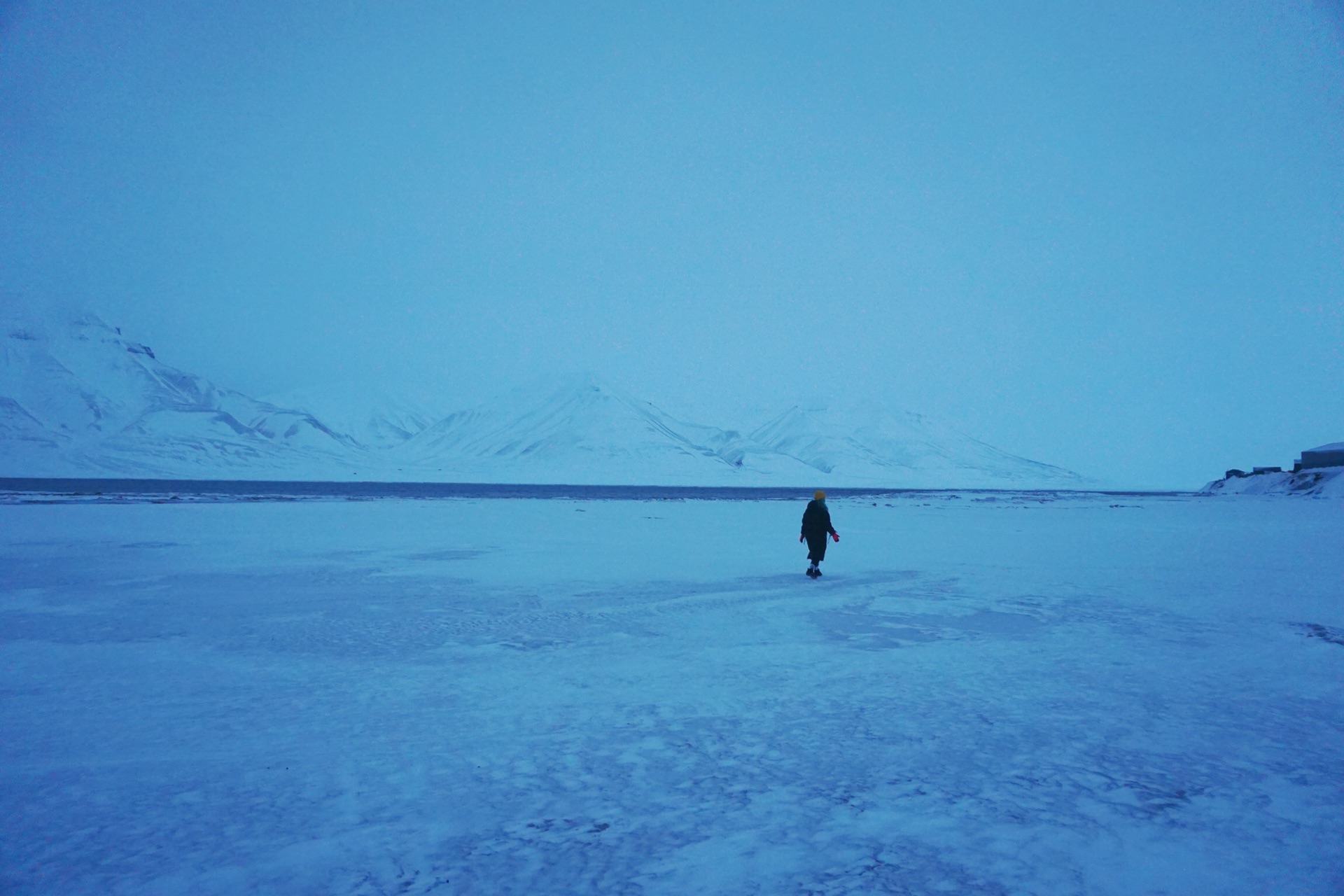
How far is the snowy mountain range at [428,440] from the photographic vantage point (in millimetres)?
106938

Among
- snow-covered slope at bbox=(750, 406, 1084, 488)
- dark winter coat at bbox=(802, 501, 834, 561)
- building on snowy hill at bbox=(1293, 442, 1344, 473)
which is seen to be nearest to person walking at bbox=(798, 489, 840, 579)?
dark winter coat at bbox=(802, 501, 834, 561)

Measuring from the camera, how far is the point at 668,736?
17.4 ft

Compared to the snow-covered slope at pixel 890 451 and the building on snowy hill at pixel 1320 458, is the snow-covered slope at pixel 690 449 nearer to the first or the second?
the snow-covered slope at pixel 890 451

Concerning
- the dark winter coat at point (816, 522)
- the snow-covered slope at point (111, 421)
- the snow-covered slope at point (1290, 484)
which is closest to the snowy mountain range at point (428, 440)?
the snow-covered slope at point (111, 421)

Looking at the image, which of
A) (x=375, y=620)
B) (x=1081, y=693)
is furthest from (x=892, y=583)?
(x=375, y=620)

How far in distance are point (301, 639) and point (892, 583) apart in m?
8.36

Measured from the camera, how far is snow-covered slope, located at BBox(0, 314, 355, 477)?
3962 inches

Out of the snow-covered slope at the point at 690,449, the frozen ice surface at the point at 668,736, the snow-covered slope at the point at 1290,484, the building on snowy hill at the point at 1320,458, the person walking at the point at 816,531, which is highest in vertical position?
the snow-covered slope at the point at 690,449

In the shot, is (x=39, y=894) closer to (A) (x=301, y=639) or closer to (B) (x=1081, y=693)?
(A) (x=301, y=639)

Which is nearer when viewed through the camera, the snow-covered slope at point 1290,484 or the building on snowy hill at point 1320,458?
the snow-covered slope at point 1290,484

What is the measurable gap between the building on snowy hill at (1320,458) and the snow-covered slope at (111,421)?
11311cm

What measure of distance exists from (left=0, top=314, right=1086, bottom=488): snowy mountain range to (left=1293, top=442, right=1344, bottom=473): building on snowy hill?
168 ft

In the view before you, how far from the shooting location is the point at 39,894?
11.0ft

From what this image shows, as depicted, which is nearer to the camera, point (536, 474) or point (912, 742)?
point (912, 742)
